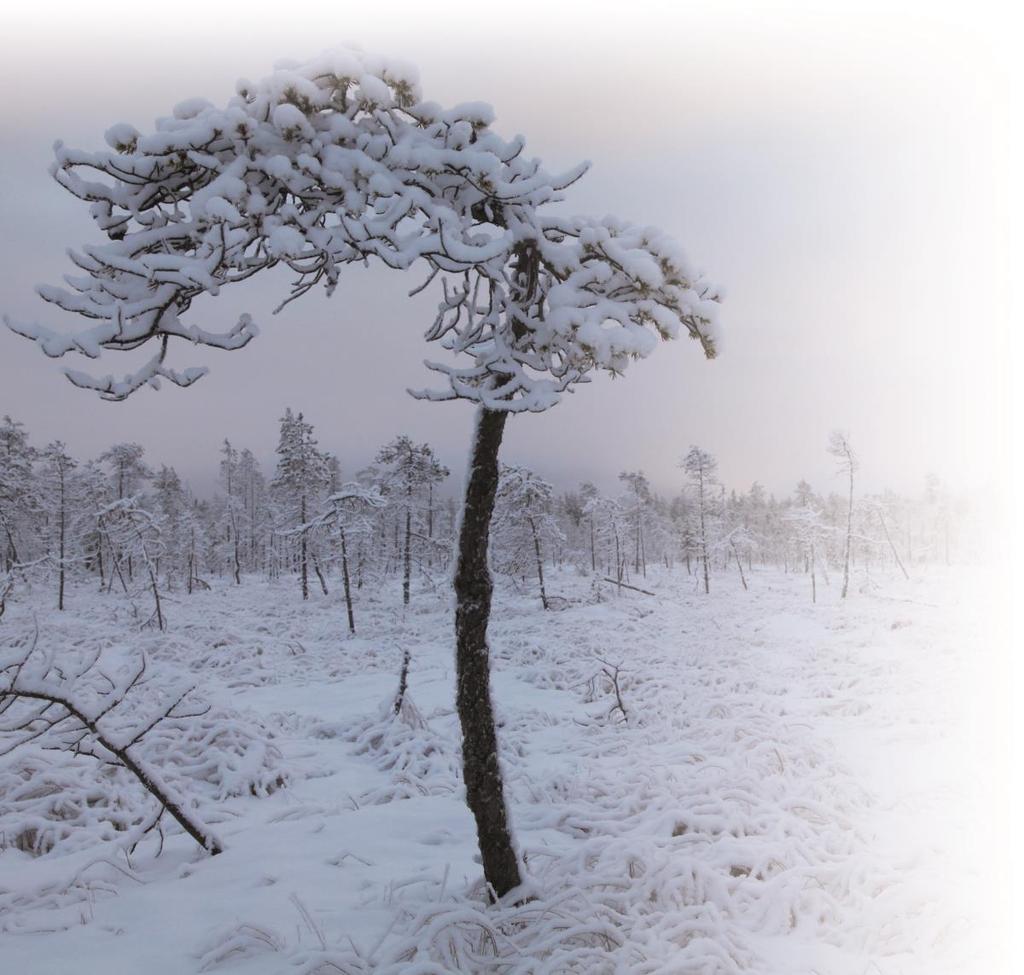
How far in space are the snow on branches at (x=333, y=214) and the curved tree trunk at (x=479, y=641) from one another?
720mm

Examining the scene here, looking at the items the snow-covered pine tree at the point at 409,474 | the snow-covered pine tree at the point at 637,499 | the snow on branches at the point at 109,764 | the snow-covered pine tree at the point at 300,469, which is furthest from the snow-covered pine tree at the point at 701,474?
the snow on branches at the point at 109,764

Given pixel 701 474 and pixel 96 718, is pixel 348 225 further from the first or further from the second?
pixel 701 474

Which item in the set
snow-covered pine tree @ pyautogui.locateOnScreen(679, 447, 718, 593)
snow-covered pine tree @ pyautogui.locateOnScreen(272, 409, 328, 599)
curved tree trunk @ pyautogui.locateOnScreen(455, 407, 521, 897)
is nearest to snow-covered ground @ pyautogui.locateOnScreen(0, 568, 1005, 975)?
curved tree trunk @ pyautogui.locateOnScreen(455, 407, 521, 897)

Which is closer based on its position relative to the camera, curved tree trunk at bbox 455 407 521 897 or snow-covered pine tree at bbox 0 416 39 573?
curved tree trunk at bbox 455 407 521 897

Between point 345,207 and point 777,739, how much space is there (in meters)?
9.62

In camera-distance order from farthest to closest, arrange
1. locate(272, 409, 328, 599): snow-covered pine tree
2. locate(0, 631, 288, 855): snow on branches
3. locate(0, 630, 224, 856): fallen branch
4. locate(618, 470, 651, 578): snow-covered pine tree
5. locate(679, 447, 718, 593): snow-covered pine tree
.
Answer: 1. locate(618, 470, 651, 578): snow-covered pine tree
2. locate(679, 447, 718, 593): snow-covered pine tree
3. locate(272, 409, 328, 599): snow-covered pine tree
4. locate(0, 631, 288, 855): snow on branches
5. locate(0, 630, 224, 856): fallen branch

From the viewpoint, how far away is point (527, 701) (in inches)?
581

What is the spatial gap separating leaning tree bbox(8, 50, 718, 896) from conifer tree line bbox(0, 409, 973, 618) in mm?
3364

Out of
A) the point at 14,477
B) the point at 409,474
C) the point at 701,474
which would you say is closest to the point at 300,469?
the point at 409,474

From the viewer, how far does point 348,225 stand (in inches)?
115

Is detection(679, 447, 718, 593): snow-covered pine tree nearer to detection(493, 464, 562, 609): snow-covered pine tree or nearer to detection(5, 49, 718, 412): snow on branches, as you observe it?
detection(493, 464, 562, 609): snow-covered pine tree

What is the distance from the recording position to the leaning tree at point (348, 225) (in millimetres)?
2953

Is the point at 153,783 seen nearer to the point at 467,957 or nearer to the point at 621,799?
the point at 467,957

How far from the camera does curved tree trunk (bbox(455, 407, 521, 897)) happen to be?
4105 millimetres
